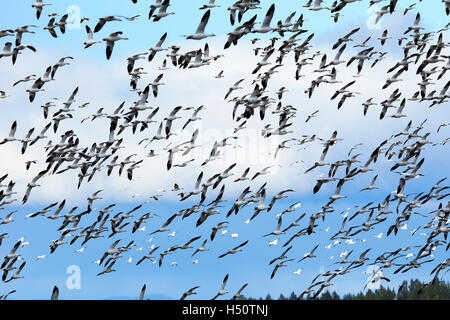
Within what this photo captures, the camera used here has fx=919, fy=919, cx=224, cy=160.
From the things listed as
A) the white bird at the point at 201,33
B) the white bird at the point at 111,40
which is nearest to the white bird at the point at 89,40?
the white bird at the point at 111,40

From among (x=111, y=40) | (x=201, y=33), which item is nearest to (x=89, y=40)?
(x=111, y=40)

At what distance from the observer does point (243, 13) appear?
163 feet

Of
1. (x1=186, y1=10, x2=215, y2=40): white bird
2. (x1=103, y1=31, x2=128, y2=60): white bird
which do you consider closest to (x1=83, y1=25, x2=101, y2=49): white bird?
(x1=103, y1=31, x2=128, y2=60): white bird

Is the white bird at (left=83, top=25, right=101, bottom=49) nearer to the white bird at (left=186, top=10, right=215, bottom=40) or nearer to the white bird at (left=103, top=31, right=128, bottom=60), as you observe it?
the white bird at (left=103, top=31, right=128, bottom=60)

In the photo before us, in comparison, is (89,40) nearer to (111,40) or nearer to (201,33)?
(111,40)

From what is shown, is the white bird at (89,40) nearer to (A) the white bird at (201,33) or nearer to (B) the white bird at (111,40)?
(B) the white bird at (111,40)

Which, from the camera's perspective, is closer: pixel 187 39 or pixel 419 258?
pixel 187 39

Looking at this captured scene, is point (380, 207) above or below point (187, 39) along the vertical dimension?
below
